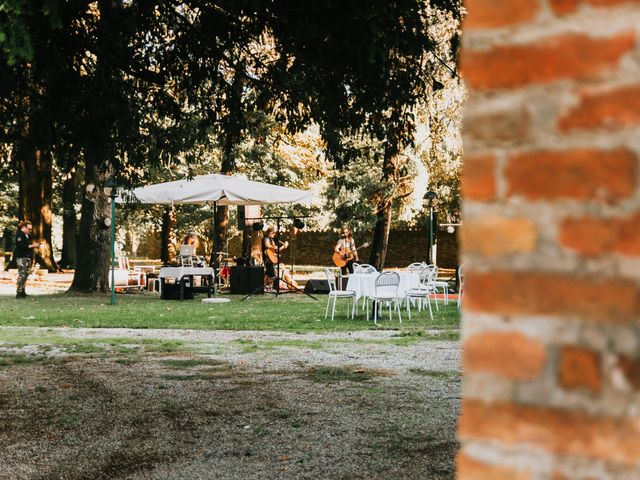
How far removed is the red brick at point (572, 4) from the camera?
1.43 meters

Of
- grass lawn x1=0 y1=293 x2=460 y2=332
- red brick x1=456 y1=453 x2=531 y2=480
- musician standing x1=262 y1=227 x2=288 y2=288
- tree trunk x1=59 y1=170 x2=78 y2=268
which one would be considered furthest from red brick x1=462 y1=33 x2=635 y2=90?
tree trunk x1=59 y1=170 x2=78 y2=268

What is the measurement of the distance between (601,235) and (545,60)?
0.31m

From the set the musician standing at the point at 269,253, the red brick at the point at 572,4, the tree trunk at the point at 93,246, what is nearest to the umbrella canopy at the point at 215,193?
the tree trunk at the point at 93,246

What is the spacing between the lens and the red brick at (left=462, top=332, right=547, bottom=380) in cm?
148

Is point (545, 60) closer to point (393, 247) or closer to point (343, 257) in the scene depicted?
point (343, 257)

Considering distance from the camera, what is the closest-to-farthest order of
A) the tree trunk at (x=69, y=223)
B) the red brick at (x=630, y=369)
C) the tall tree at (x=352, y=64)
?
the red brick at (x=630, y=369) → the tall tree at (x=352, y=64) → the tree trunk at (x=69, y=223)

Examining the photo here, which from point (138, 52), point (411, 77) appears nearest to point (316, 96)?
point (411, 77)

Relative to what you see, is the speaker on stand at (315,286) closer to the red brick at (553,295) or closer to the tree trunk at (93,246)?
the tree trunk at (93,246)

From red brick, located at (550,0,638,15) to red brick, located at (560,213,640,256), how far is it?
1.13 ft

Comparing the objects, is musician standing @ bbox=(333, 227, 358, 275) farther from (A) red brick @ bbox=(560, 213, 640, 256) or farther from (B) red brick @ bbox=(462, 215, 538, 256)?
(A) red brick @ bbox=(560, 213, 640, 256)

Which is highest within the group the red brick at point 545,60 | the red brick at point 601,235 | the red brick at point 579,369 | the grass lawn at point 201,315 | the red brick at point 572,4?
the red brick at point 572,4

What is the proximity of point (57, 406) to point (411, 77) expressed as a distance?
13.2 ft

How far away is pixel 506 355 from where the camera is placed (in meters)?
1.51

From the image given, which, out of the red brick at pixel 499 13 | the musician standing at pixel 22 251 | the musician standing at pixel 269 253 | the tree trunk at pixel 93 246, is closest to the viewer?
the red brick at pixel 499 13
